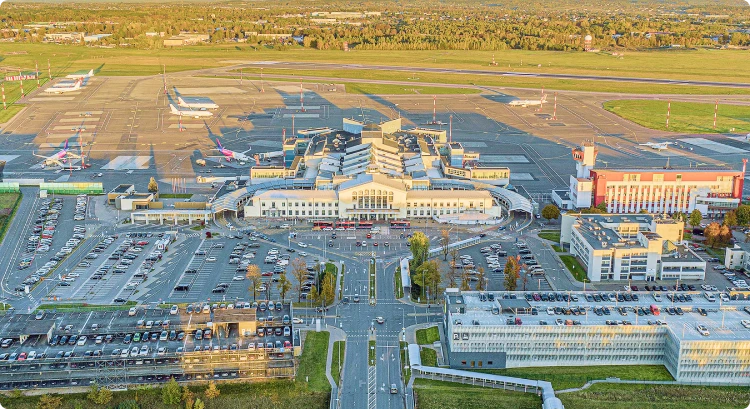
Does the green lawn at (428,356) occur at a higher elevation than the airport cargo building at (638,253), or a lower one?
lower

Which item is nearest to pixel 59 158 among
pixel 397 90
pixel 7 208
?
pixel 7 208

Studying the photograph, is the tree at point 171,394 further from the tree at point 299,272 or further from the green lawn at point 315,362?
the tree at point 299,272

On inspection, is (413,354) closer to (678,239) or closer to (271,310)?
(271,310)

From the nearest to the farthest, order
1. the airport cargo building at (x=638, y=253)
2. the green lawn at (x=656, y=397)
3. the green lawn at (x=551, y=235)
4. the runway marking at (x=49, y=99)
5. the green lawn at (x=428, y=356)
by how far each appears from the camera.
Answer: the green lawn at (x=656, y=397), the green lawn at (x=428, y=356), the airport cargo building at (x=638, y=253), the green lawn at (x=551, y=235), the runway marking at (x=49, y=99)

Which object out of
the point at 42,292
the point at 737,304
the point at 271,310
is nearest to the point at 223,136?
the point at 42,292

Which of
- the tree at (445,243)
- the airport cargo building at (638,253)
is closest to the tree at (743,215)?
the airport cargo building at (638,253)

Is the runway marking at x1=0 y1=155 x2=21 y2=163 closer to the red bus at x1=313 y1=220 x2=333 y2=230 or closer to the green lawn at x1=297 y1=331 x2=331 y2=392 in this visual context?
the red bus at x1=313 y1=220 x2=333 y2=230

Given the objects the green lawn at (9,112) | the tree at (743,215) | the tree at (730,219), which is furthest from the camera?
the green lawn at (9,112)
